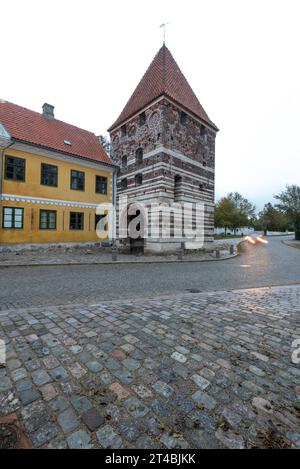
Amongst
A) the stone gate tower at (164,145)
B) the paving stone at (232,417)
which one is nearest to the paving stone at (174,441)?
the paving stone at (232,417)

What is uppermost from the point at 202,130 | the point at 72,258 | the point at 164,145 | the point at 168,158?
the point at 202,130

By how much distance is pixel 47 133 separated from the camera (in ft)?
56.5

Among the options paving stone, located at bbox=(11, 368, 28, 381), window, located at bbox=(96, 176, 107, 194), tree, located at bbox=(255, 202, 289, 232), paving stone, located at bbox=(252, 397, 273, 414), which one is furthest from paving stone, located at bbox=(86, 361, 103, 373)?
tree, located at bbox=(255, 202, 289, 232)

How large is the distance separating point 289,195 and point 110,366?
5136 centimetres

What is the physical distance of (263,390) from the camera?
6.75 ft

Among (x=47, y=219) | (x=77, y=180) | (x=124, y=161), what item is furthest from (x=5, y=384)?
(x=124, y=161)

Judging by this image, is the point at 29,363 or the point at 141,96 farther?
the point at 141,96

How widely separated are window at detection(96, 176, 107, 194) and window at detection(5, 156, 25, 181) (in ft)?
19.3

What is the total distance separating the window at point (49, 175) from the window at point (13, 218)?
9.02 feet

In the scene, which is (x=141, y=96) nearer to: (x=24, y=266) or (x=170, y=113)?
(x=170, y=113)

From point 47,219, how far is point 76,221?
2.29 meters

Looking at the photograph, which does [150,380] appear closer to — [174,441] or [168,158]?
[174,441]

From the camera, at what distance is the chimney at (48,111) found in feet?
62.5

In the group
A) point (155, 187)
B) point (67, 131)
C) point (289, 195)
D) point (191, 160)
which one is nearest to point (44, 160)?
point (67, 131)
